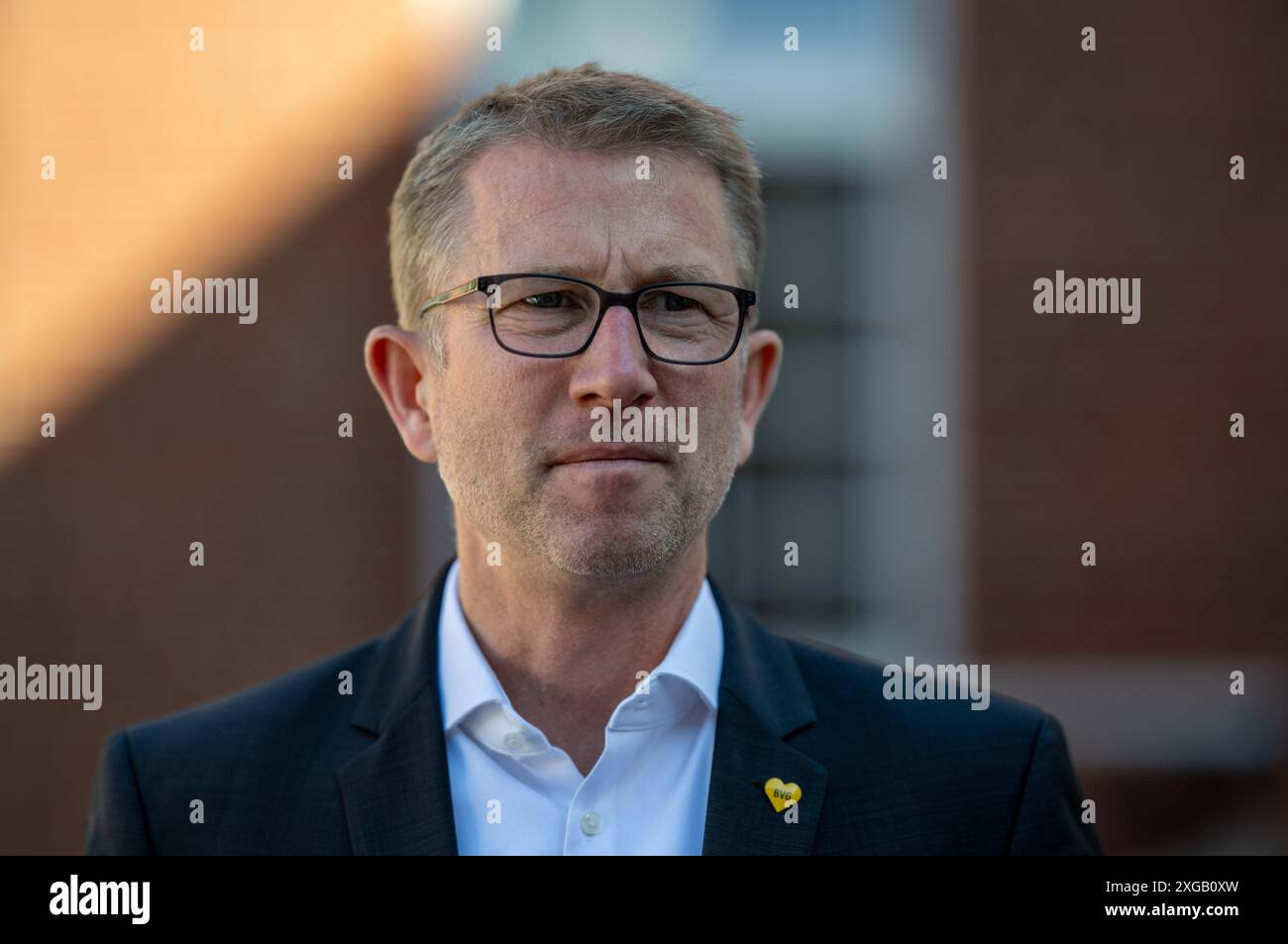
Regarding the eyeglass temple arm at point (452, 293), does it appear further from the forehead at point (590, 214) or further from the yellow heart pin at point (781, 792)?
the yellow heart pin at point (781, 792)

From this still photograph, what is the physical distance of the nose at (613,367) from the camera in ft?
7.08

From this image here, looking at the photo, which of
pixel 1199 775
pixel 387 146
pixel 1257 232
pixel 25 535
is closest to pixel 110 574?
pixel 25 535

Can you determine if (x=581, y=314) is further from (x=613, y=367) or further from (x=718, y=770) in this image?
(x=718, y=770)

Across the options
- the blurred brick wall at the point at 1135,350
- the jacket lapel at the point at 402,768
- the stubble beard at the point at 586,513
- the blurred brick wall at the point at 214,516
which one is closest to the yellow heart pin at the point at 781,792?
the stubble beard at the point at 586,513

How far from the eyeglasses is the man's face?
0.02 metres

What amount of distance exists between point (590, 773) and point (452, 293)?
3.15 feet

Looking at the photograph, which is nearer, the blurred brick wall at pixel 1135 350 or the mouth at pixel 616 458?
the mouth at pixel 616 458

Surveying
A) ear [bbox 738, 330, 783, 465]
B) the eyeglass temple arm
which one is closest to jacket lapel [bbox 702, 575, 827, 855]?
ear [bbox 738, 330, 783, 465]

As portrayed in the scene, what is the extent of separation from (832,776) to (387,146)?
3.67 m

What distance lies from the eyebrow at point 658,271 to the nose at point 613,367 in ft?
0.29

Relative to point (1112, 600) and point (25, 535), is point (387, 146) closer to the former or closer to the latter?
point (25, 535)

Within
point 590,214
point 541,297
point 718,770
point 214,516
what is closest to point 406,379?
point 541,297

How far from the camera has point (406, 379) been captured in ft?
8.39
